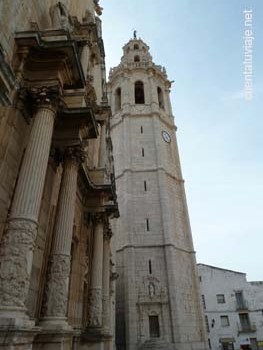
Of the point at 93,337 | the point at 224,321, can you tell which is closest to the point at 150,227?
the point at 93,337

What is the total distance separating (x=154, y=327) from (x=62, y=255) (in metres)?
15.4

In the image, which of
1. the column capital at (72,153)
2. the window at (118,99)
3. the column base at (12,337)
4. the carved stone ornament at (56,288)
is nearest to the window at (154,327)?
the carved stone ornament at (56,288)

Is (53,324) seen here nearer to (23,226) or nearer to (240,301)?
(23,226)

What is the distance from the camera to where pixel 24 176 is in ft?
16.3

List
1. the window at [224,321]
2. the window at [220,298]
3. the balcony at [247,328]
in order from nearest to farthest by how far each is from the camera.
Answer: the balcony at [247,328]
the window at [224,321]
the window at [220,298]

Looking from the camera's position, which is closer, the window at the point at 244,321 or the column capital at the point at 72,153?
the column capital at the point at 72,153

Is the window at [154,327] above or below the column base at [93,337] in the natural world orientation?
above

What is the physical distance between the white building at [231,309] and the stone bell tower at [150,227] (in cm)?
1346

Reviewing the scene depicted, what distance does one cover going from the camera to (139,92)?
31.1 meters

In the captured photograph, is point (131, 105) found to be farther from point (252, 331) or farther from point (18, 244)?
point (252, 331)

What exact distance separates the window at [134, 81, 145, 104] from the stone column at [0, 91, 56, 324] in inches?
1020

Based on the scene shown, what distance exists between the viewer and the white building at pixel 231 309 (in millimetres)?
30547

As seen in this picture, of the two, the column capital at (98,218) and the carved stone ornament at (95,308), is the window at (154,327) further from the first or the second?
the column capital at (98,218)

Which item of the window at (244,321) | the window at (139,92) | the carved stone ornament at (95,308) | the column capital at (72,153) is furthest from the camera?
the window at (244,321)
